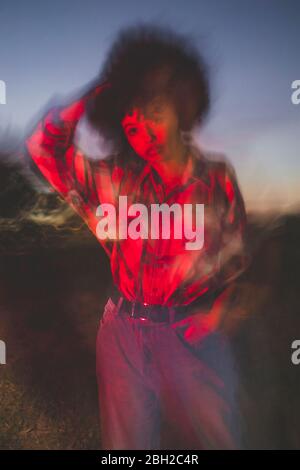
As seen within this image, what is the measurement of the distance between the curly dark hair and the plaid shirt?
17cm

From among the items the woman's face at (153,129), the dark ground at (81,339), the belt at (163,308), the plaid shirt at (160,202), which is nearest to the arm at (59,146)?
the plaid shirt at (160,202)

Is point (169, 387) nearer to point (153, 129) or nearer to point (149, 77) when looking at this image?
point (153, 129)

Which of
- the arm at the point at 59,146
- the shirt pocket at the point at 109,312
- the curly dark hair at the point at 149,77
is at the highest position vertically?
the curly dark hair at the point at 149,77

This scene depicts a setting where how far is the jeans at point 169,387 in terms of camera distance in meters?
2.55

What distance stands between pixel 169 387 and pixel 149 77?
55.7 inches

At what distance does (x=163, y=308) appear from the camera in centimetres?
254

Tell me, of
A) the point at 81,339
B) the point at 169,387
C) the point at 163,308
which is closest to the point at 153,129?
the point at 163,308

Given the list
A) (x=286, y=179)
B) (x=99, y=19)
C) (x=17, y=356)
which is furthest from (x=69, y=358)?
(x=99, y=19)

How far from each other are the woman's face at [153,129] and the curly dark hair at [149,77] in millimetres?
29

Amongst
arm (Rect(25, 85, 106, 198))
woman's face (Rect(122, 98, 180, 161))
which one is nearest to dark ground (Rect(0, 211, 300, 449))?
arm (Rect(25, 85, 106, 198))

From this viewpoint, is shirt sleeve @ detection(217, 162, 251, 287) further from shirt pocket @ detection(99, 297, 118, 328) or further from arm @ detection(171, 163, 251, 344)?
shirt pocket @ detection(99, 297, 118, 328)

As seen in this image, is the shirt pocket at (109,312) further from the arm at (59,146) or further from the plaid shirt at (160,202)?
the arm at (59,146)

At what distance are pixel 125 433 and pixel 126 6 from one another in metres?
1.95

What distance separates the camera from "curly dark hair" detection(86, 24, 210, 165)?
2479 millimetres
